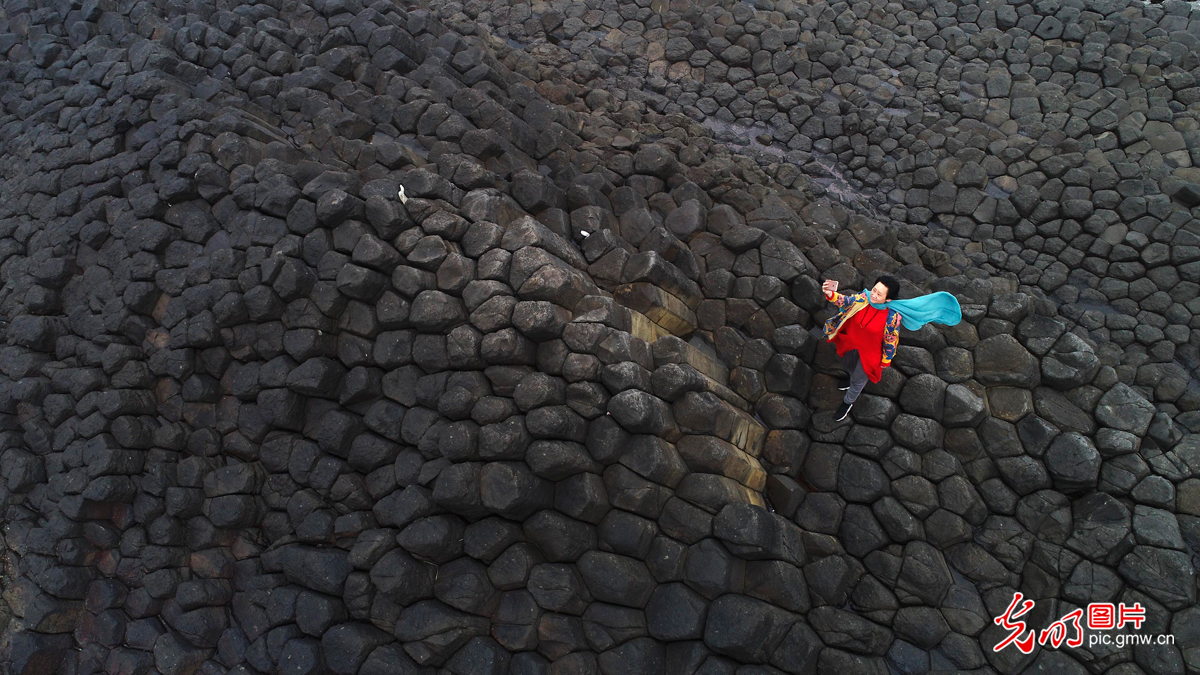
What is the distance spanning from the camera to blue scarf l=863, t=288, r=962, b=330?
4910 mm

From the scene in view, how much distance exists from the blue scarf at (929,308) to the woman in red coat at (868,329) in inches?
2.3

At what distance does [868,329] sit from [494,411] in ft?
8.85

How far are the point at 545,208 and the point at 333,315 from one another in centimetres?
202

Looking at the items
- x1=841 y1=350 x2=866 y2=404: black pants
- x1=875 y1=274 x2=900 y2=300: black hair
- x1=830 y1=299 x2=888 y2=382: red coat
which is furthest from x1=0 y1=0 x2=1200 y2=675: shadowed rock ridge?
x1=875 y1=274 x2=900 y2=300: black hair

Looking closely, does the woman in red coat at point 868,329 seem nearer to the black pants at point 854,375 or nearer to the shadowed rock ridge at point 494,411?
the black pants at point 854,375

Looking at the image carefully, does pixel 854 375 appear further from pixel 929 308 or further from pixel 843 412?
pixel 929 308

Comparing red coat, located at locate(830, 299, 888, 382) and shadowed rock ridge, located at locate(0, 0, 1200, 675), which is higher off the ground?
red coat, located at locate(830, 299, 888, 382)

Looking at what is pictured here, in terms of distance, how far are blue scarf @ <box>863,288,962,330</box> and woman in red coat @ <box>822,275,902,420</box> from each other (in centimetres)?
6

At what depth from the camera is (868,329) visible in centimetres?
491

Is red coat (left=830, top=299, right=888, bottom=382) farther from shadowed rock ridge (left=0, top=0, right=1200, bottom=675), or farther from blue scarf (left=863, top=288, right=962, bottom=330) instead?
shadowed rock ridge (left=0, top=0, right=1200, bottom=675)

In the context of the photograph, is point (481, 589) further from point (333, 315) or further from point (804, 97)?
point (804, 97)

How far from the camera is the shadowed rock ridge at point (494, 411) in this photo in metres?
4.34

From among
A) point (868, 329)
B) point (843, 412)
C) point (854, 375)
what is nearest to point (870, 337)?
point (868, 329)

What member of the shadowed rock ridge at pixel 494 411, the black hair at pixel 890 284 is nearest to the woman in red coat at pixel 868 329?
the black hair at pixel 890 284
